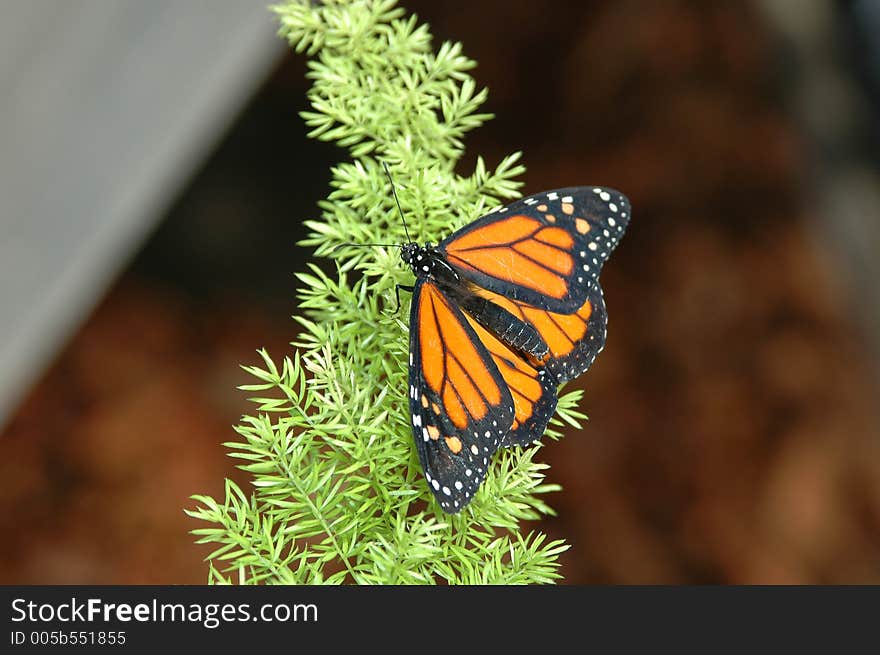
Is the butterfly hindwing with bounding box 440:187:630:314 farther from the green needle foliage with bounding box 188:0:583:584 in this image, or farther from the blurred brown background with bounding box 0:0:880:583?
the blurred brown background with bounding box 0:0:880:583

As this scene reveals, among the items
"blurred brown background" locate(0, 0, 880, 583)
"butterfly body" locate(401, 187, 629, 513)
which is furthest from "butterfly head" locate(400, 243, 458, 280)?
"blurred brown background" locate(0, 0, 880, 583)

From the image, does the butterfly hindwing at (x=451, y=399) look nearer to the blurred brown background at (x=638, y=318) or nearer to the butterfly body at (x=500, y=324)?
the butterfly body at (x=500, y=324)

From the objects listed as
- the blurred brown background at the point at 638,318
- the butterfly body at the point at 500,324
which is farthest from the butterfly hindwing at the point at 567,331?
the blurred brown background at the point at 638,318

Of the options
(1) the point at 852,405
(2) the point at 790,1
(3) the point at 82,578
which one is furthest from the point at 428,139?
(1) the point at 852,405

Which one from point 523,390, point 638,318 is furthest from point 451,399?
point 638,318

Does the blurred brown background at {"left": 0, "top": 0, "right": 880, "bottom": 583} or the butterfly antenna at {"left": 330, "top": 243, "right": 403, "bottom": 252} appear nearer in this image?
the butterfly antenna at {"left": 330, "top": 243, "right": 403, "bottom": 252}

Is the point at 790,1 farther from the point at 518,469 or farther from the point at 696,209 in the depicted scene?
the point at 518,469

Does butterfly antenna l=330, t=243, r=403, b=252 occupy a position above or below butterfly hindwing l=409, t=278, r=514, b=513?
above
